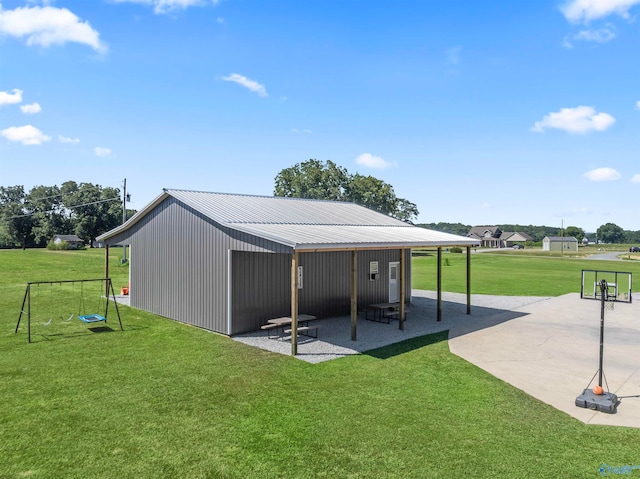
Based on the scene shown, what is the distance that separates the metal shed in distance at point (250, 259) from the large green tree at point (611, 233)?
530 feet

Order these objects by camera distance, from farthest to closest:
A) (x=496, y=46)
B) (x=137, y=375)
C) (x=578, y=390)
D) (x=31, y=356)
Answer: (x=496, y=46)
(x=31, y=356)
(x=137, y=375)
(x=578, y=390)

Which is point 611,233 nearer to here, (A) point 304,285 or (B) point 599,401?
(A) point 304,285

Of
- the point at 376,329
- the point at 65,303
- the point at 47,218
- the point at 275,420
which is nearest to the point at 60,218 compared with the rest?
the point at 47,218

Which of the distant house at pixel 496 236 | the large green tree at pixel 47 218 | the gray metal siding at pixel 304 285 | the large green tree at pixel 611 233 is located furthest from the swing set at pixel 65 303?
the large green tree at pixel 611 233

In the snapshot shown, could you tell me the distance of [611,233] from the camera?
146m

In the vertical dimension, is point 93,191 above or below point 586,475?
above

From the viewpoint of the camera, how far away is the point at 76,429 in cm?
606

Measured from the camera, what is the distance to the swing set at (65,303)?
12.7 m

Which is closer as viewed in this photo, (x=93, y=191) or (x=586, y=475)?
(x=586, y=475)

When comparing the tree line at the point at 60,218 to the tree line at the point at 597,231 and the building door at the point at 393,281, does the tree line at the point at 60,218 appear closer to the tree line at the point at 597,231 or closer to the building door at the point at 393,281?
the building door at the point at 393,281

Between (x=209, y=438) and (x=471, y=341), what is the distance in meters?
7.94

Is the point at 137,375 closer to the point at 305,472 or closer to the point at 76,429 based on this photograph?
the point at 76,429

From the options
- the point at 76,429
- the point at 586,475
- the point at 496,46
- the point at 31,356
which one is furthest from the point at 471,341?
the point at 496,46

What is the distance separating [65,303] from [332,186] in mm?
47285
